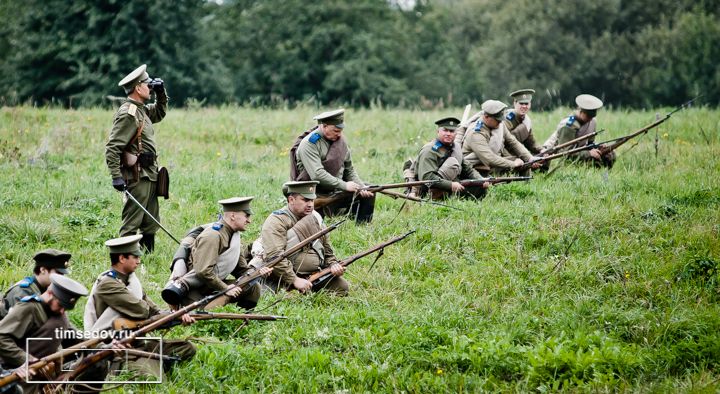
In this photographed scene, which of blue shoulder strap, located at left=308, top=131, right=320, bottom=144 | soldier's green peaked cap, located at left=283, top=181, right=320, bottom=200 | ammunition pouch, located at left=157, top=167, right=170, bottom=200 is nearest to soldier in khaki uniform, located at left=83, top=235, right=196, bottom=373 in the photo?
soldier's green peaked cap, located at left=283, top=181, right=320, bottom=200

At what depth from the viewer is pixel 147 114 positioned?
35.5ft

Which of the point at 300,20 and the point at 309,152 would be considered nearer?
the point at 309,152

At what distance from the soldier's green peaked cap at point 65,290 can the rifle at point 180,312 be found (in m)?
0.52

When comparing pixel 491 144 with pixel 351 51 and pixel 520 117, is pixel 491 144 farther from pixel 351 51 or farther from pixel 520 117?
pixel 351 51

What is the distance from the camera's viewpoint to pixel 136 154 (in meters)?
10.4

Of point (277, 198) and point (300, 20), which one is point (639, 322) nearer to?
point (277, 198)

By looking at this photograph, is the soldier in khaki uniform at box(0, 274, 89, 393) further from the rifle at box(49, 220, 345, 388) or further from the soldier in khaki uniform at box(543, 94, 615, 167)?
the soldier in khaki uniform at box(543, 94, 615, 167)

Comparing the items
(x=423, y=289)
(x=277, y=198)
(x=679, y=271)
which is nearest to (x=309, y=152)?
(x=277, y=198)

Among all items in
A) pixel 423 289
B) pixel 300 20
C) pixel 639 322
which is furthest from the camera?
pixel 300 20

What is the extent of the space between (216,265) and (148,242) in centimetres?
215

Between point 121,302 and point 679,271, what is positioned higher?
point 121,302

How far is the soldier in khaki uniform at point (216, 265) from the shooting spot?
8.85 m

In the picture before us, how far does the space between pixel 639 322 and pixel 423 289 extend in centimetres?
241

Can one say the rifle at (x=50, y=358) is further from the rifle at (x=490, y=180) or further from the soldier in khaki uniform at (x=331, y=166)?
the rifle at (x=490, y=180)
